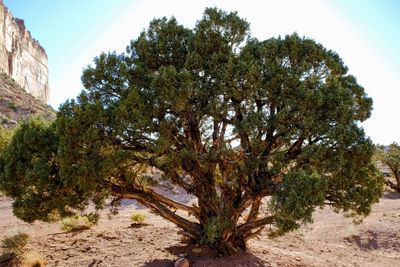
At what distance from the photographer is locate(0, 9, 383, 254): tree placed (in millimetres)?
5926

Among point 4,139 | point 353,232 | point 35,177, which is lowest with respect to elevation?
point 353,232

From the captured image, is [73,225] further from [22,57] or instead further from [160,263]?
[22,57]

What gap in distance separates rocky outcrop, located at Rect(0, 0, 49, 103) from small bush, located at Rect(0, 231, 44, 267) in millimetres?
64288

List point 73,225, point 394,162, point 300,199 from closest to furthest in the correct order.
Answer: point 300,199, point 73,225, point 394,162

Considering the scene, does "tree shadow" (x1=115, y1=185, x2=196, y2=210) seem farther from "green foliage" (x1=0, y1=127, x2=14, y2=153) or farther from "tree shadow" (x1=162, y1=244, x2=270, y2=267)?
"tree shadow" (x1=162, y1=244, x2=270, y2=267)

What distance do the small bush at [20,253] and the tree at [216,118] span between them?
1.77 m

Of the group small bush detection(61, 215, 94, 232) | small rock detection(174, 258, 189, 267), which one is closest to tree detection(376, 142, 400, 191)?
small rock detection(174, 258, 189, 267)

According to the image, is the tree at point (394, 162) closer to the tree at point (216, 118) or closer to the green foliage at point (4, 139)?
the tree at point (216, 118)

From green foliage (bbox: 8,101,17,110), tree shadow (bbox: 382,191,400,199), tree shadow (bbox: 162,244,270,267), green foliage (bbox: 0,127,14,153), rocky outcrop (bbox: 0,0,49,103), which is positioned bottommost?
tree shadow (bbox: 162,244,270,267)

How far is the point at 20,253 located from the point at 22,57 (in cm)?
8651

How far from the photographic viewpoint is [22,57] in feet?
245

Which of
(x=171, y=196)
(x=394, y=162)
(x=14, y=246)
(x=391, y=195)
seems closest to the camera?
(x=14, y=246)

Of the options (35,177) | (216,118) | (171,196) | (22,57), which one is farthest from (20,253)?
(22,57)

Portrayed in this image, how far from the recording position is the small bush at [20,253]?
740 cm
